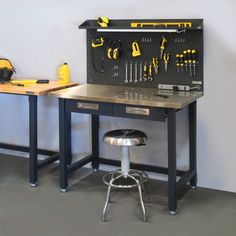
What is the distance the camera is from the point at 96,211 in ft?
10.5

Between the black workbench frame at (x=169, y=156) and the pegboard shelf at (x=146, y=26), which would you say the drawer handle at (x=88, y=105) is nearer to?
the black workbench frame at (x=169, y=156)

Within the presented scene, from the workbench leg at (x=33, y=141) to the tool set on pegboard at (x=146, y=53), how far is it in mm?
628

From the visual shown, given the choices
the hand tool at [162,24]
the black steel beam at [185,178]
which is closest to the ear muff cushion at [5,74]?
the hand tool at [162,24]

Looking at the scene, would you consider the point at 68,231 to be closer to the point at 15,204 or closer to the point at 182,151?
the point at 15,204

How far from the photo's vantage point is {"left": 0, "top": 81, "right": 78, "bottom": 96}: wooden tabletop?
137 inches

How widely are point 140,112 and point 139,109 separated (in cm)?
2

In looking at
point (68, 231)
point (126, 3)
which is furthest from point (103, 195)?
point (126, 3)

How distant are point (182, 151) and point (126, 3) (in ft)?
4.35

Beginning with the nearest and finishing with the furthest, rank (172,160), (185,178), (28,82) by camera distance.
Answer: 1. (172,160)
2. (185,178)
3. (28,82)

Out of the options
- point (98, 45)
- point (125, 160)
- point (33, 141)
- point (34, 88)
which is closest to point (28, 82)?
point (34, 88)

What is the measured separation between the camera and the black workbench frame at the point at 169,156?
3.06m

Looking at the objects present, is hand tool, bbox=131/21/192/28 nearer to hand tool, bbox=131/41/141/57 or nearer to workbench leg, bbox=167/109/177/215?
hand tool, bbox=131/41/141/57

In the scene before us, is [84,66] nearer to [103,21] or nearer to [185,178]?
[103,21]

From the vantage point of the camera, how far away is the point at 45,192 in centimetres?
356
